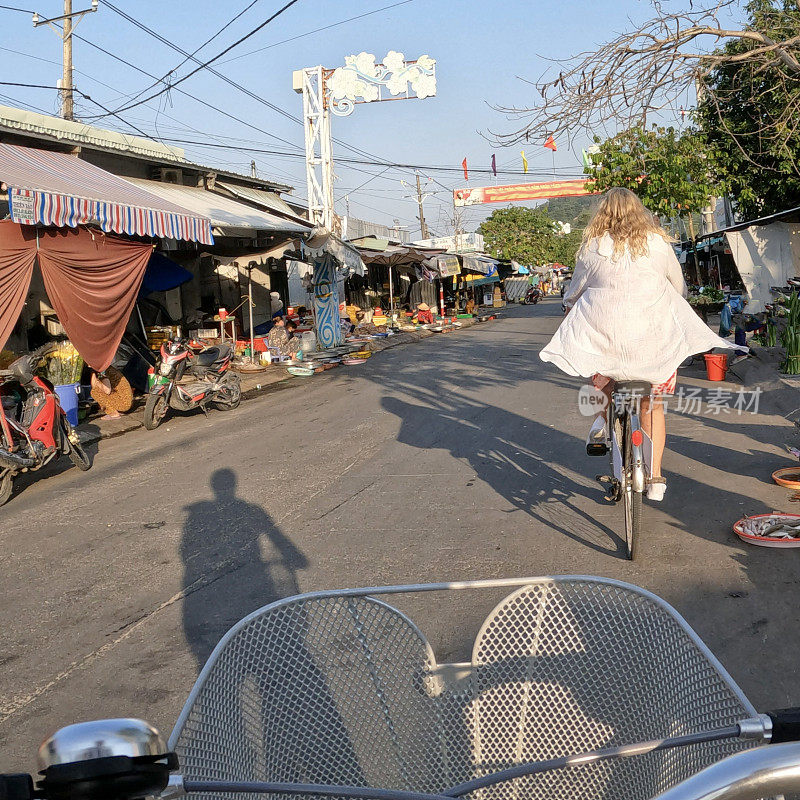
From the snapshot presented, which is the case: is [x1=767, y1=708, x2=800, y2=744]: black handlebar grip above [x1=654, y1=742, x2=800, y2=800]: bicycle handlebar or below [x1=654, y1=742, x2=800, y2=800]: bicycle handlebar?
below

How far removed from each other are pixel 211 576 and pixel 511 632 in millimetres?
3425

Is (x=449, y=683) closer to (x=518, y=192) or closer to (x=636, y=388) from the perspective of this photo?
(x=636, y=388)

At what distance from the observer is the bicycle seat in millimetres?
5051

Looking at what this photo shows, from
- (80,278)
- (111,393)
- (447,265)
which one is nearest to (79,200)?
(80,278)

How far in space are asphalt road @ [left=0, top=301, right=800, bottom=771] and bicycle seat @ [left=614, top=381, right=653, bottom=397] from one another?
3.16 ft

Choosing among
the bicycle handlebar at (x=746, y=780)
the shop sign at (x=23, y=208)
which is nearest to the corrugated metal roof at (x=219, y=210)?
the shop sign at (x=23, y=208)

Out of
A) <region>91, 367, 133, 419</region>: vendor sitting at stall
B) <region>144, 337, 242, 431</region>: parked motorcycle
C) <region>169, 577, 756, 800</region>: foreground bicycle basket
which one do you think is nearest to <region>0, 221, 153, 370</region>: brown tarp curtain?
<region>144, 337, 242, 431</region>: parked motorcycle

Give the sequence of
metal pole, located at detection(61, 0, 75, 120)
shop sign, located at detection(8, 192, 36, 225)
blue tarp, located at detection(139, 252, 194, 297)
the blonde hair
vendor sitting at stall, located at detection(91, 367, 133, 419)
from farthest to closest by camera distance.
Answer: metal pole, located at detection(61, 0, 75, 120)
blue tarp, located at detection(139, 252, 194, 297)
vendor sitting at stall, located at detection(91, 367, 133, 419)
shop sign, located at detection(8, 192, 36, 225)
the blonde hair

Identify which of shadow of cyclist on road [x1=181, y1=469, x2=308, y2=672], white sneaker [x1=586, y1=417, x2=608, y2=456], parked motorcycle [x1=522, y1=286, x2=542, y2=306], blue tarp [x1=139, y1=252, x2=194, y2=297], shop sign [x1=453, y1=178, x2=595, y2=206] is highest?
shop sign [x1=453, y1=178, x2=595, y2=206]

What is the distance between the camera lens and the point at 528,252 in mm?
77062

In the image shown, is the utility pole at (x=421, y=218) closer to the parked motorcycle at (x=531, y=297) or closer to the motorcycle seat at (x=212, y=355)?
the parked motorcycle at (x=531, y=297)

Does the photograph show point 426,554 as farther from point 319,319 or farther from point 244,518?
point 319,319

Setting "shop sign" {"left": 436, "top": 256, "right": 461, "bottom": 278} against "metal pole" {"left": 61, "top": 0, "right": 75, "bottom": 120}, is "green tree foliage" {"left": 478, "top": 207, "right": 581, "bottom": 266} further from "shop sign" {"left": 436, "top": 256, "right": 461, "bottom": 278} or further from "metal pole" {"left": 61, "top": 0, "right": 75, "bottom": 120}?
"metal pole" {"left": 61, "top": 0, "right": 75, "bottom": 120}

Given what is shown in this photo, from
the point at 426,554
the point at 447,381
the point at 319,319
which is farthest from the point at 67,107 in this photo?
the point at 426,554
